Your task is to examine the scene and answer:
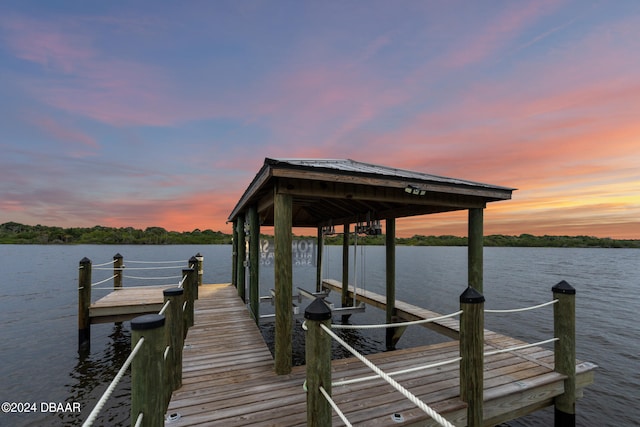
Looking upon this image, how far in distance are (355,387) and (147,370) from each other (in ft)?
10.0

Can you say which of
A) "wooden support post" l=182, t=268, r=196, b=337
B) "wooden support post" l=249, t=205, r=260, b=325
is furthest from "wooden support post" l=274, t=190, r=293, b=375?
"wooden support post" l=249, t=205, r=260, b=325

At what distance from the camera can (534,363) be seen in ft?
16.8

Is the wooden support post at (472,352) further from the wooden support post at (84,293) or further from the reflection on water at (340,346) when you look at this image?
the wooden support post at (84,293)

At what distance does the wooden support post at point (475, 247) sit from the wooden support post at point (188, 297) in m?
6.40

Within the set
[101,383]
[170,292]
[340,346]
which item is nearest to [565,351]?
[170,292]

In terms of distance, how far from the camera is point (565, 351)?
15.3ft

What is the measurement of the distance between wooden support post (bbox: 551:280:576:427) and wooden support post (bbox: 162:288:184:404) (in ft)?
19.6

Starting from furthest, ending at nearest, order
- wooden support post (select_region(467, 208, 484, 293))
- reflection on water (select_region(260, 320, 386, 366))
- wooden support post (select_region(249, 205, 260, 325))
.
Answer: reflection on water (select_region(260, 320, 386, 366))
wooden support post (select_region(249, 205, 260, 325))
wooden support post (select_region(467, 208, 484, 293))

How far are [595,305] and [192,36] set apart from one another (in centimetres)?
2916

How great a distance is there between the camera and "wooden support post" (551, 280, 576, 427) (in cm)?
456

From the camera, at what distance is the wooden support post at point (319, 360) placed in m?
2.86

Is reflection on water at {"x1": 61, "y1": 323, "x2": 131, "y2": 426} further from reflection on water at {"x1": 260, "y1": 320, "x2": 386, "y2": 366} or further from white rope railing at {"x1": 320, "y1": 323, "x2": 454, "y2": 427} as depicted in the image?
white rope railing at {"x1": 320, "y1": 323, "x2": 454, "y2": 427}

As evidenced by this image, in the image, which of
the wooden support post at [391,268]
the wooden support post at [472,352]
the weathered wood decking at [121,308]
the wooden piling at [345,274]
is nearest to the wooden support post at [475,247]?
the wooden support post at [391,268]

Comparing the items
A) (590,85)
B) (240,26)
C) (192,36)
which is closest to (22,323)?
(192,36)
